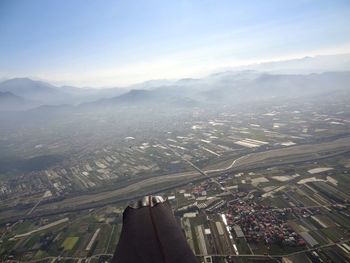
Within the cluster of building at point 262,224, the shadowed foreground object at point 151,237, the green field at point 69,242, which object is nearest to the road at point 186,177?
the green field at point 69,242

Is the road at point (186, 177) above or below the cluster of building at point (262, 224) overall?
below

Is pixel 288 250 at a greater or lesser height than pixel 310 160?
greater

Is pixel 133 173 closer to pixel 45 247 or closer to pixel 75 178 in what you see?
pixel 75 178

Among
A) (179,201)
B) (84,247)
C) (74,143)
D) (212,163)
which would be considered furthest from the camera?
(74,143)

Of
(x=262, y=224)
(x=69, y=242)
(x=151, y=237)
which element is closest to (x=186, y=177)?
(x=262, y=224)

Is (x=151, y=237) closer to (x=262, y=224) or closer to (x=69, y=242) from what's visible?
(x=262, y=224)

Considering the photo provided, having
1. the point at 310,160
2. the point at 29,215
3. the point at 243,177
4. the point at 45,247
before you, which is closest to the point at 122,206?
the point at 45,247

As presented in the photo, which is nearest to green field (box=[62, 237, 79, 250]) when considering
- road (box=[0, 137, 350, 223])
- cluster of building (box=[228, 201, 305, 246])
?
road (box=[0, 137, 350, 223])

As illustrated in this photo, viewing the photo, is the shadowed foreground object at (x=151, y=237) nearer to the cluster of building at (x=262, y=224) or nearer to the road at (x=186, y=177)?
the cluster of building at (x=262, y=224)
